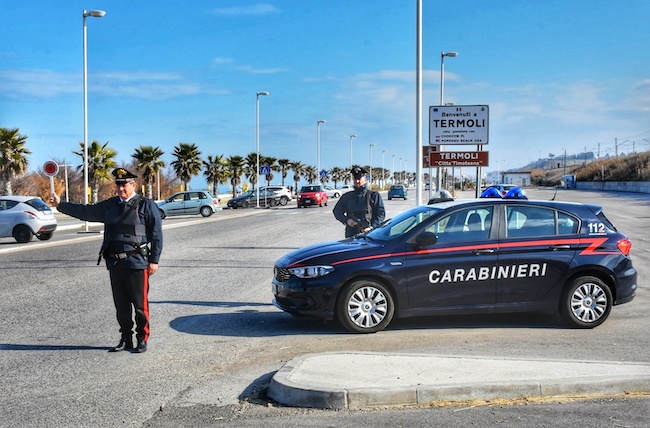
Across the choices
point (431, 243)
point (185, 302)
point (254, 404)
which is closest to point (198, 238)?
point (185, 302)

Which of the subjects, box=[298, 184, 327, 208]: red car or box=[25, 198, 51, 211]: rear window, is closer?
box=[25, 198, 51, 211]: rear window

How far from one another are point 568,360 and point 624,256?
2627 millimetres

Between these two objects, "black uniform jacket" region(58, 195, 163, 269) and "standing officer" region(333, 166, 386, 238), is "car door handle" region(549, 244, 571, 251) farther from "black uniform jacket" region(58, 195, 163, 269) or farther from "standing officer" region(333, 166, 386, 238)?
"black uniform jacket" region(58, 195, 163, 269)

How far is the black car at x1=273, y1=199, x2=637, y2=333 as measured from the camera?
742 centimetres

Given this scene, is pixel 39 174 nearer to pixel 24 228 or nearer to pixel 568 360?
pixel 24 228

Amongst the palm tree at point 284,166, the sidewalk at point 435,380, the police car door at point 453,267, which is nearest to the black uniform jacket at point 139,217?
the sidewalk at point 435,380

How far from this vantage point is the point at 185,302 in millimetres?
9695

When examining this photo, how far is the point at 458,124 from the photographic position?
1792cm

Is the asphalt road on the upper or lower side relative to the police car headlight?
lower

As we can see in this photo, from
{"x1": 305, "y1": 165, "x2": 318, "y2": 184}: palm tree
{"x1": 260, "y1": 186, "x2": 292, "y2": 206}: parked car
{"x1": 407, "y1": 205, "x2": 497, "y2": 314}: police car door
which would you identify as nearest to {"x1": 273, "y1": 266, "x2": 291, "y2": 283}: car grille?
{"x1": 407, "y1": 205, "x2": 497, "y2": 314}: police car door

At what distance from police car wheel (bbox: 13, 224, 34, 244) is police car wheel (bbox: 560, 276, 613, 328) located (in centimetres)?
1793

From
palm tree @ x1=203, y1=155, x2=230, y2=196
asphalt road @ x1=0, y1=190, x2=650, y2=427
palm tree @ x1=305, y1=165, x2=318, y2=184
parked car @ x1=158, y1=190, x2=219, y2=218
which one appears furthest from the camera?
palm tree @ x1=305, y1=165, x2=318, y2=184

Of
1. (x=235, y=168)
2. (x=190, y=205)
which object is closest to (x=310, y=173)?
(x=235, y=168)

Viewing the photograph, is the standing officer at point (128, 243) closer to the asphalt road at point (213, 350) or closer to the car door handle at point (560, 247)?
the asphalt road at point (213, 350)
